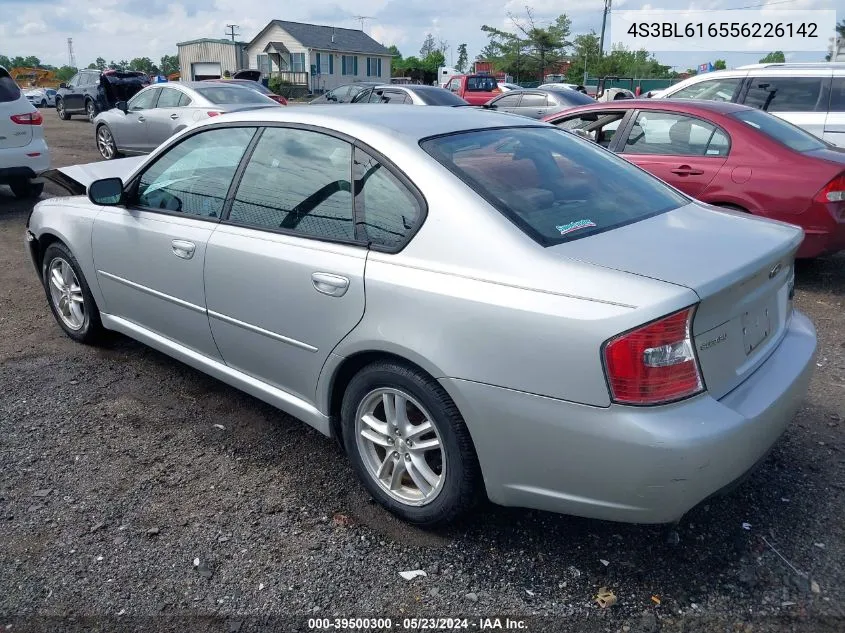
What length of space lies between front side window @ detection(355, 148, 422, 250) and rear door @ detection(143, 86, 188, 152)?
991 cm

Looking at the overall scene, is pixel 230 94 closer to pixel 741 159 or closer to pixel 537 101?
pixel 537 101

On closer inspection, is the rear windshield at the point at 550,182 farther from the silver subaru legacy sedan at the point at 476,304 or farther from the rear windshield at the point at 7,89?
the rear windshield at the point at 7,89

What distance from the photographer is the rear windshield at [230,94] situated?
39.2 ft

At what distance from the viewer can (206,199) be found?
359cm

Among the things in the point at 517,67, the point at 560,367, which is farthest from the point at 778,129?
the point at 517,67

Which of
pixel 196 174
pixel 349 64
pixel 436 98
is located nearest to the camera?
pixel 196 174

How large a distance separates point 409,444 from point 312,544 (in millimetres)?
548

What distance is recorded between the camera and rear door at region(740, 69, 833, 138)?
8453mm

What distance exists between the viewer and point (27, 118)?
9.19 meters

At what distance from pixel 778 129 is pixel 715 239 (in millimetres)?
4100

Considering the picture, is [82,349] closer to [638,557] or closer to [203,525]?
[203,525]

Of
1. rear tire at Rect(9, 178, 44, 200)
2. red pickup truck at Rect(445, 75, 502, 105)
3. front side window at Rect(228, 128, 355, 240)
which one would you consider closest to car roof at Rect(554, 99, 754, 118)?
front side window at Rect(228, 128, 355, 240)

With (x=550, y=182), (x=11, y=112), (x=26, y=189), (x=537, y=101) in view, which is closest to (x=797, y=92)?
(x=550, y=182)

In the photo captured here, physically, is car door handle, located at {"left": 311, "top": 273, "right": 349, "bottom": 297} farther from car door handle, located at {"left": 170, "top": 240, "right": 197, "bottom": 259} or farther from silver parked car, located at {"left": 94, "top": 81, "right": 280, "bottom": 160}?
silver parked car, located at {"left": 94, "top": 81, "right": 280, "bottom": 160}
